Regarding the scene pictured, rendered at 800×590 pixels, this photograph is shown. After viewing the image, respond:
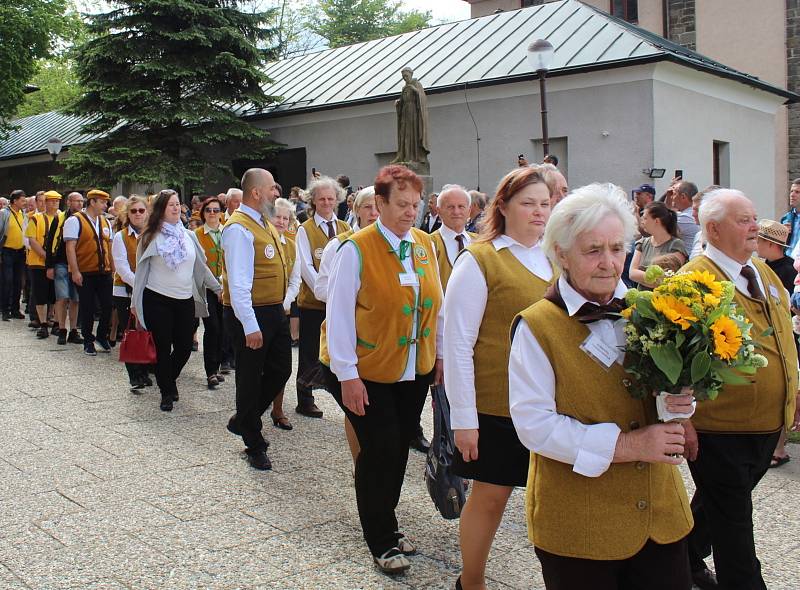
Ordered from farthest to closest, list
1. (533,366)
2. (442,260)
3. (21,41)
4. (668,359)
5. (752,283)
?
1. (21,41)
2. (442,260)
3. (752,283)
4. (533,366)
5. (668,359)

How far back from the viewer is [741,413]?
362 centimetres

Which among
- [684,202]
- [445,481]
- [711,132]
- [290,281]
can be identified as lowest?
[445,481]

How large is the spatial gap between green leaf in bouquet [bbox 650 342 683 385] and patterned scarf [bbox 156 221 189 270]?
248 inches

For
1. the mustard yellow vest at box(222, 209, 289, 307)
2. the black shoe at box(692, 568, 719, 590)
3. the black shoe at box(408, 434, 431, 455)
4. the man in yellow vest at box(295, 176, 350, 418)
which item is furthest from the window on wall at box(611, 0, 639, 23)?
the black shoe at box(692, 568, 719, 590)

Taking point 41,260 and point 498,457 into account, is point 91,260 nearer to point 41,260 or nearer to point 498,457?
point 41,260

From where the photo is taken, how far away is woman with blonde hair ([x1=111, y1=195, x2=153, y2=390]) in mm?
8758

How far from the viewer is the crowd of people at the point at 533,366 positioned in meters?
2.51

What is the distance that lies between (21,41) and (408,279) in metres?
33.2

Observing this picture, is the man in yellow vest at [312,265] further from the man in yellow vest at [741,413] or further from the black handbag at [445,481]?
the man in yellow vest at [741,413]

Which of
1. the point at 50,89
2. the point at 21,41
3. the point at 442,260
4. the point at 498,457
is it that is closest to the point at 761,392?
the point at 498,457

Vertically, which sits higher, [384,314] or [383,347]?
[384,314]

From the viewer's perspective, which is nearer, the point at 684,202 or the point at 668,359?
the point at 668,359

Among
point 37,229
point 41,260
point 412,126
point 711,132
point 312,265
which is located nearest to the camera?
point 312,265

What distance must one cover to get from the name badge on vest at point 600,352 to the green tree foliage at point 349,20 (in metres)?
54.0
